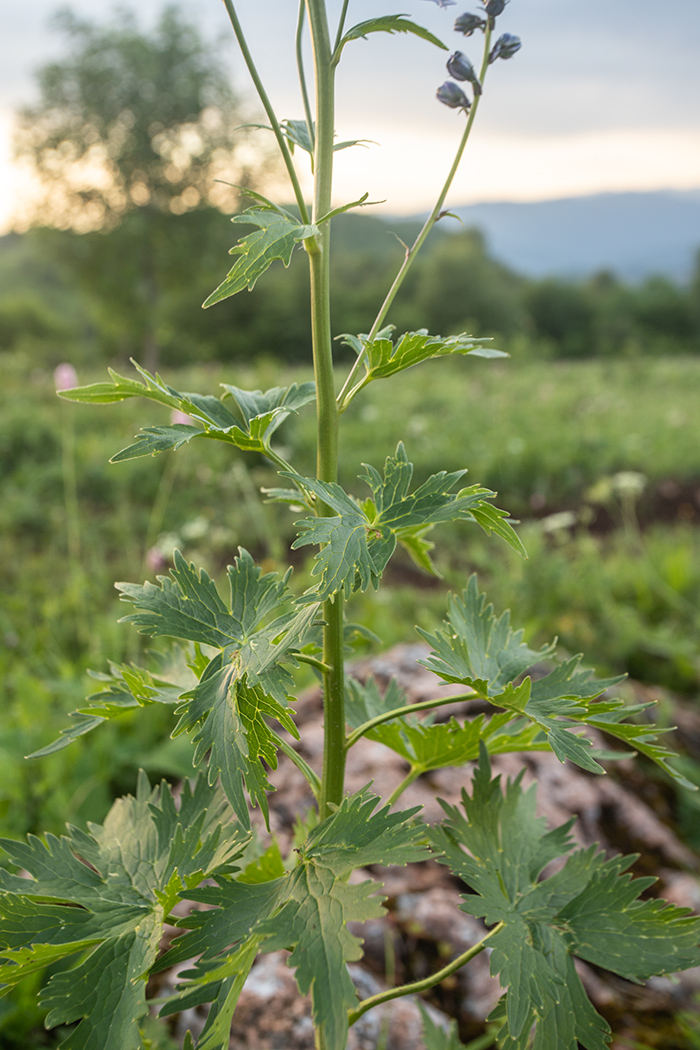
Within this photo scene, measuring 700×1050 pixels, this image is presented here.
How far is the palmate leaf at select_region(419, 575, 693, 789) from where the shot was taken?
2.55 feet

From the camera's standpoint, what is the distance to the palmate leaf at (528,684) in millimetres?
777

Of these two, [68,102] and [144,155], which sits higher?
[68,102]

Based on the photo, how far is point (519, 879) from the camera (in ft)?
3.14

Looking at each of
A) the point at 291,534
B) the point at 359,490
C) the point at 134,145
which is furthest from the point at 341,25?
the point at 134,145

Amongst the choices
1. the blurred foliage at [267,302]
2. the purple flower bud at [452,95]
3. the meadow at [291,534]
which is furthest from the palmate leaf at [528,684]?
the blurred foliage at [267,302]

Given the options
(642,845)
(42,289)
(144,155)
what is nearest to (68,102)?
(144,155)

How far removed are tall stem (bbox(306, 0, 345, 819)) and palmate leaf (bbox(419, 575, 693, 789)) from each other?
15 centimetres

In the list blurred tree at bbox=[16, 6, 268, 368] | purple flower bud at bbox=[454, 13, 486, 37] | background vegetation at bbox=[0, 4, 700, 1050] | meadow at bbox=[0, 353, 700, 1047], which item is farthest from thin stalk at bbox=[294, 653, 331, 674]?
blurred tree at bbox=[16, 6, 268, 368]

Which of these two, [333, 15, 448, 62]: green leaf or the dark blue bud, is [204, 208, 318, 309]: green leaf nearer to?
[333, 15, 448, 62]: green leaf

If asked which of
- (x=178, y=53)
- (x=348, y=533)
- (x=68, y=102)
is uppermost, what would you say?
(x=178, y=53)

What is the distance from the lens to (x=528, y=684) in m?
0.78

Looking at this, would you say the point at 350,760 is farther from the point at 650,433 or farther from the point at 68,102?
the point at 68,102

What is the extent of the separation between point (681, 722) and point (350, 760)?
145 centimetres

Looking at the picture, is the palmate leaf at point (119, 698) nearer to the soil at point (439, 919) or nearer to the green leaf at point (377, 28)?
the soil at point (439, 919)
